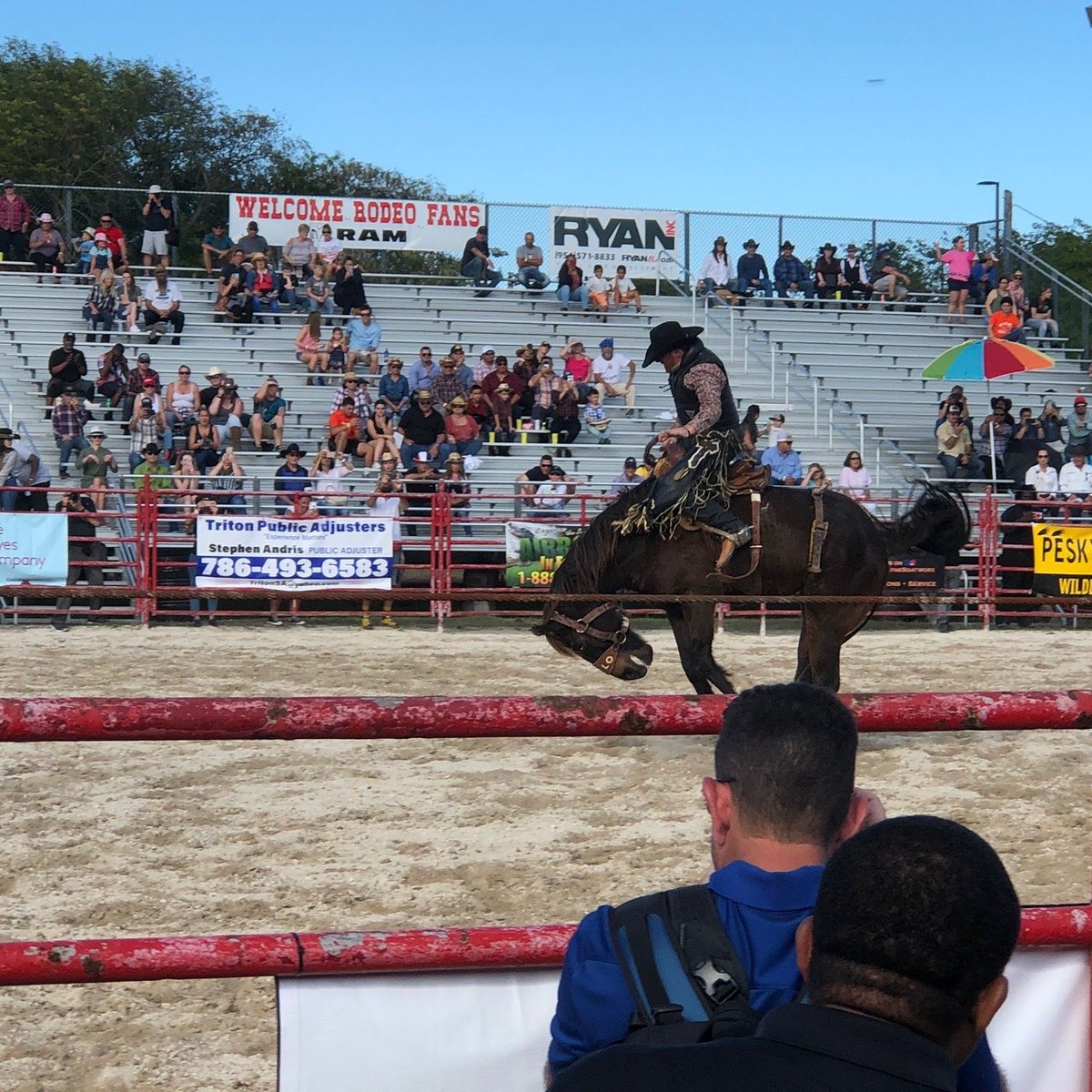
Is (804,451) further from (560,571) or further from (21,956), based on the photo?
(21,956)

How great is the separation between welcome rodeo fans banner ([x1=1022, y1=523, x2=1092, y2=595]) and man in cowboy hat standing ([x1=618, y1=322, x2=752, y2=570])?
9.50 m

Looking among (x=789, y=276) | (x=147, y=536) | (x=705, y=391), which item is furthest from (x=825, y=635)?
(x=789, y=276)

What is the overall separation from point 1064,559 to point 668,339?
10161mm

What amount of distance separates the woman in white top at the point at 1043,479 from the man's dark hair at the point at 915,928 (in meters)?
18.5

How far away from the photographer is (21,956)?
2.15m

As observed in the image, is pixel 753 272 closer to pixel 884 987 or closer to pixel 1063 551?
pixel 1063 551

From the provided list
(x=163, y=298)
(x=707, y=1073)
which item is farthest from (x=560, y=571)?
(x=163, y=298)

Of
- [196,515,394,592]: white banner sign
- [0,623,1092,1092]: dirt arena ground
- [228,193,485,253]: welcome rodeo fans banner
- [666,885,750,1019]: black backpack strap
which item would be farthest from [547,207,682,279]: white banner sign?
[666,885,750,1019]: black backpack strap

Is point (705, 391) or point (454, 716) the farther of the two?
point (705, 391)

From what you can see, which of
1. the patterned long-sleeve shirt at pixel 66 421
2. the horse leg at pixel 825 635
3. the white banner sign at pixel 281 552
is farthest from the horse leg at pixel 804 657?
the patterned long-sleeve shirt at pixel 66 421

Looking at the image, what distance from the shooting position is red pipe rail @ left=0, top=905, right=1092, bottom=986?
2.16 metres

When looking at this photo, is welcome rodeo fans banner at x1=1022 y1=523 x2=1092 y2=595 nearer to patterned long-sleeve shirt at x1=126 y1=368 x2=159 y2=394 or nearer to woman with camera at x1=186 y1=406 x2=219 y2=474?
woman with camera at x1=186 y1=406 x2=219 y2=474

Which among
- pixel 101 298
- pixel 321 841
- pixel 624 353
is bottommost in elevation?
pixel 321 841

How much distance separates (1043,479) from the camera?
757 inches
